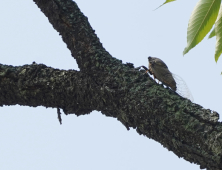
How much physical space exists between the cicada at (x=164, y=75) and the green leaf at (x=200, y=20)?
2.90 feet

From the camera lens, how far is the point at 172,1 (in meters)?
1.54

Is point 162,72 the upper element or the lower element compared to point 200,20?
upper

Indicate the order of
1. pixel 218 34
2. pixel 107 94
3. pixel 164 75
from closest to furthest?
pixel 218 34 < pixel 107 94 < pixel 164 75

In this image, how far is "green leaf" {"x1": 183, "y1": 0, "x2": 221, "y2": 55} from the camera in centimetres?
148

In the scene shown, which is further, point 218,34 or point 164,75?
point 164,75

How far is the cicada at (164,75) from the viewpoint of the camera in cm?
243

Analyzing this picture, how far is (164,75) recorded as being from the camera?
2445 mm

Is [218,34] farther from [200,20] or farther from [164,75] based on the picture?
[164,75]

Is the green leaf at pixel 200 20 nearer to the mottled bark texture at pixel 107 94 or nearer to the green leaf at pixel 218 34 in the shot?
the green leaf at pixel 218 34

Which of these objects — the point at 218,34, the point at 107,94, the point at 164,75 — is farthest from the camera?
the point at 164,75

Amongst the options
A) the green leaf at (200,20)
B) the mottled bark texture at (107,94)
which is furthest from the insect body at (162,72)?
the green leaf at (200,20)

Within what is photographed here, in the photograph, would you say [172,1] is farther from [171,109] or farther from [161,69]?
[161,69]

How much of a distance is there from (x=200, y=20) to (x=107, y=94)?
2.36ft

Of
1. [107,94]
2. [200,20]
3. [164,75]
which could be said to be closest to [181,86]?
[164,75]
